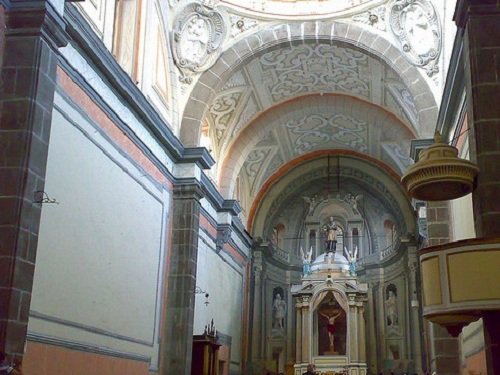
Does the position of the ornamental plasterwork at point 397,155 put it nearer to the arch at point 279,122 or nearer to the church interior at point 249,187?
the church interior at point 249,187

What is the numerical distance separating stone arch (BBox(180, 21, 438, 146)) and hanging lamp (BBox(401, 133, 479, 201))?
18.6 ft

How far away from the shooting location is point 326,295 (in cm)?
1984

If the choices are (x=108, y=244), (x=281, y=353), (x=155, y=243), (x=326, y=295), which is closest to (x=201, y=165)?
(x=155, y=243)

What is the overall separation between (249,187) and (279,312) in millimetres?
4222

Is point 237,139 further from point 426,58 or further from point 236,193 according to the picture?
point 426,58

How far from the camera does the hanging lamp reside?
21.4ft

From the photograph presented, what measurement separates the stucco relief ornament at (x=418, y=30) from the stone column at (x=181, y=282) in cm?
487

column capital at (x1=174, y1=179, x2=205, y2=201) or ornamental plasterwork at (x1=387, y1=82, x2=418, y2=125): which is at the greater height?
ornamental plasterwork at (x1=387, y1=82, x2=418, y2=125)

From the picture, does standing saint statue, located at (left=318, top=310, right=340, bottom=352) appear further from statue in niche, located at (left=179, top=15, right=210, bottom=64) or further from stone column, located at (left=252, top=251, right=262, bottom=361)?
statue in niche, located at (left=179, top=15, right=210, bottom=64)

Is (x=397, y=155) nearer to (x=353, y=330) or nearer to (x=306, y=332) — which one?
(x=353, y=330)

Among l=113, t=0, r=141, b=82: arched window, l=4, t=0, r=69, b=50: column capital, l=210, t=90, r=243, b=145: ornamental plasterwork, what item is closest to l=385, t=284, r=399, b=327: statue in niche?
l=210, t=90, r=243, b=145: ornamental plasterwork

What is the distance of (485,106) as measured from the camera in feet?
21.9

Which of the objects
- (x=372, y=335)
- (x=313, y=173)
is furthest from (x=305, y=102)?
(x=372, y=335)

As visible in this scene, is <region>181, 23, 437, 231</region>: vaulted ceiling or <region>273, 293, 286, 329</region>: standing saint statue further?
<region>273, 293, 286, 329</region>: standing saint statue
